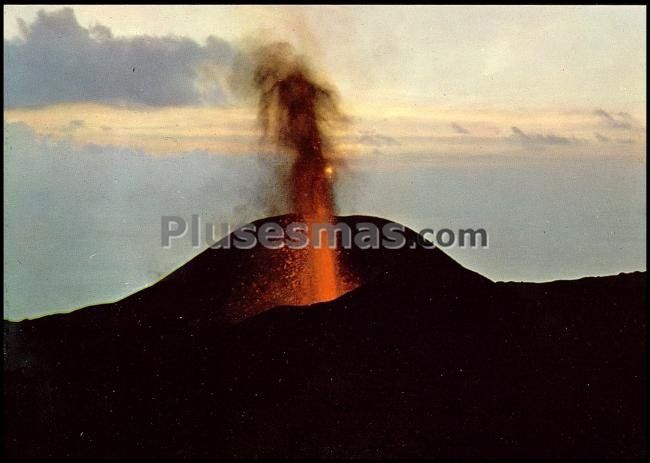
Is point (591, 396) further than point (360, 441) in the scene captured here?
Yes

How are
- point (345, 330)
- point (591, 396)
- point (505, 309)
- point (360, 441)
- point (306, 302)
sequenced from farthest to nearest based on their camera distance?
1. point (306, 302)
2. point (505, 309)
3. point (345, 330)
4. point (591, 396)
5. point (360, 441)

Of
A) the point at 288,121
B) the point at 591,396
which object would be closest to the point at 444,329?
the point at 591,396

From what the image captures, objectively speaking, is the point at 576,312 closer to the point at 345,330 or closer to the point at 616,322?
the point at 616,322

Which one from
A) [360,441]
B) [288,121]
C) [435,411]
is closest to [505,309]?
[435,411]

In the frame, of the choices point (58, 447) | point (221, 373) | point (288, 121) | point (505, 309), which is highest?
point (288, 121)

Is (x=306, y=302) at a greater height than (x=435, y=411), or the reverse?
(x=306, y=302)

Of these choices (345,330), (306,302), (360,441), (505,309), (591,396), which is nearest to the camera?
(360,441)

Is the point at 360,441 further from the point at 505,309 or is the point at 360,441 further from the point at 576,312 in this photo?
the point at 576,312
